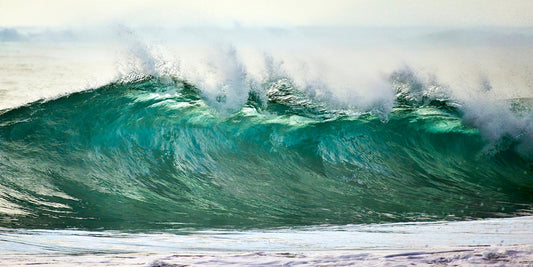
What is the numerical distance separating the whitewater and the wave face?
0.03m

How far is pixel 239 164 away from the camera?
7.86 m

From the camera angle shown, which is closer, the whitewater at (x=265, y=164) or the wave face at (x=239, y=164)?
the whitewater at (x=265, y=164)

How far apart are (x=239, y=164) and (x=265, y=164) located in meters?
0.32

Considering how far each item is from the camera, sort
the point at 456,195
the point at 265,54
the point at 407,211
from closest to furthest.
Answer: the point at 407,211
the point at 456,195
the point at 265,54

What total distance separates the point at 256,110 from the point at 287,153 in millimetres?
1130

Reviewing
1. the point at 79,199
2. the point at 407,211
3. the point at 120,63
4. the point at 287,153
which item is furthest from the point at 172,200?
the point at 120,63

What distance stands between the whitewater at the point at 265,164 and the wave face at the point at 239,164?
0.03 m

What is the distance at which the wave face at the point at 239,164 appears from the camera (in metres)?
6.44

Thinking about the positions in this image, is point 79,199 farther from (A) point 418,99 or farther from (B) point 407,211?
(A) point 418,99

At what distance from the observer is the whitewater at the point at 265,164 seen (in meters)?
4.87

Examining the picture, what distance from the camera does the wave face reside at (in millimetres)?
6441

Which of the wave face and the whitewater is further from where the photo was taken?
the wave face

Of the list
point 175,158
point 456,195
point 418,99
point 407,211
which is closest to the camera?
point 407,211

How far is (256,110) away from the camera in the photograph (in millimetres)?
8984
